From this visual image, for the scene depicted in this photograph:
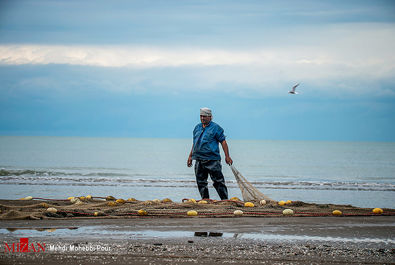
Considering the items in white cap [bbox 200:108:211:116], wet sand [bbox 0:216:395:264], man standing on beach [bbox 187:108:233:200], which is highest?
white cap [bbox 200:108:211:116]

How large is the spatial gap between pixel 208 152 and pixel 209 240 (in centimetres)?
392

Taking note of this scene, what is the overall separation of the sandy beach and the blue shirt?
212cm

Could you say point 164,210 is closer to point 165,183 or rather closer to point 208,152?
point 208,152

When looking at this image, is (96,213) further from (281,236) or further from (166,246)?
(281,236)

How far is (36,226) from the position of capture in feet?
21.9

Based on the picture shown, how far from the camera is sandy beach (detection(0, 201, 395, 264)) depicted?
493 centimetres

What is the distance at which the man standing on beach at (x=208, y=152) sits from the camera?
31.6 ft

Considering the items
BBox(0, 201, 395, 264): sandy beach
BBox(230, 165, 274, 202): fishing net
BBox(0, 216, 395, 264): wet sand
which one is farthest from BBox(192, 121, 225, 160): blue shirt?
BBox(0, 216, 395, 264): wet sand

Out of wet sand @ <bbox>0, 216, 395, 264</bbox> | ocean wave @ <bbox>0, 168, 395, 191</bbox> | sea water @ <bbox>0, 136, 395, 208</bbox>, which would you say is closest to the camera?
wet sand @ <bbox>0, 216, 395, 264</bbox>

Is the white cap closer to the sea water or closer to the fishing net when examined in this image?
the fishing net

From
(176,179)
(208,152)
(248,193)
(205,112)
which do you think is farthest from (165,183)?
(205,112)

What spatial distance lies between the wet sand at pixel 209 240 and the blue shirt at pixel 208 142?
2244 millimetres

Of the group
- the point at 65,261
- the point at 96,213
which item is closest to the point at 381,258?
the point at 65,261

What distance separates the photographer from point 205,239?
5902 mm
